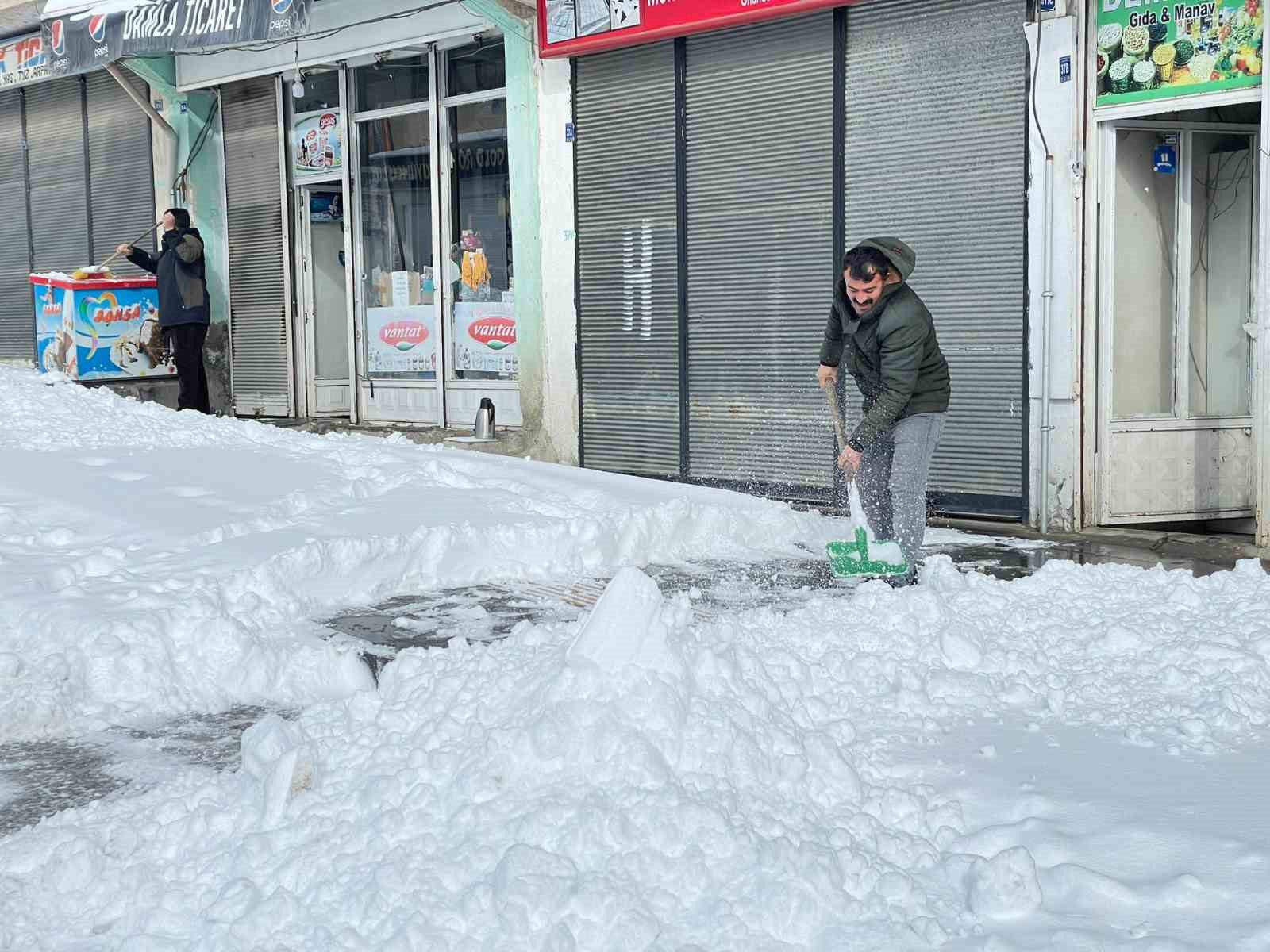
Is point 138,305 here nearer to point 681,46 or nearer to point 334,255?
point 334,255

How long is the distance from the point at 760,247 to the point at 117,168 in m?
9.56

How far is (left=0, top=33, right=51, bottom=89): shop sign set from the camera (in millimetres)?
17172

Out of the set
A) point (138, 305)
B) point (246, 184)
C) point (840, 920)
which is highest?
point (246, 184)

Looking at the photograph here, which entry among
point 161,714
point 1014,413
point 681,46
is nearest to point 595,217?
point 681,46

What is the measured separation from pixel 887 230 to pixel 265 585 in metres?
5.02

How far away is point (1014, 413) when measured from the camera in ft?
29.9

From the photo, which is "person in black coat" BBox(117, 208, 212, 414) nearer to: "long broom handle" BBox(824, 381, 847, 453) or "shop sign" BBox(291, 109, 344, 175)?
"shop sign" BBox(291, 109, 344, 175)

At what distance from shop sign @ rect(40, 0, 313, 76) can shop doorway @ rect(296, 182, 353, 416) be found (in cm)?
197

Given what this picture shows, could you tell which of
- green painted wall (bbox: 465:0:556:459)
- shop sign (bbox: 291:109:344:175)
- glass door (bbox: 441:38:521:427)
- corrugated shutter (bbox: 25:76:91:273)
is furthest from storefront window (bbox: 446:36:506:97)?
corrugated shutter (bbox: 25:76:91:273)

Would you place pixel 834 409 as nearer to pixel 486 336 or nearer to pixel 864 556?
pixel 864 556

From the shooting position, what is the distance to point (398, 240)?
14.1 meters

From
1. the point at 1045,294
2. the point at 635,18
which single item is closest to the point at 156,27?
the point at 635,18

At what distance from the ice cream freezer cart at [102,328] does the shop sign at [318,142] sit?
196 cm

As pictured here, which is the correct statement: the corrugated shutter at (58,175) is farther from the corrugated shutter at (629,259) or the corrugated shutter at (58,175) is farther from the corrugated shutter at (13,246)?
the corrugated shutter at (629,259)
